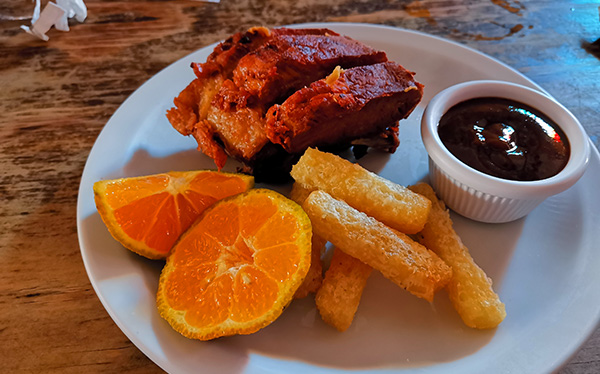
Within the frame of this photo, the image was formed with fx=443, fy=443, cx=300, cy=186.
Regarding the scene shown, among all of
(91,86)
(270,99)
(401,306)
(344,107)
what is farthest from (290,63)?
(91,86)

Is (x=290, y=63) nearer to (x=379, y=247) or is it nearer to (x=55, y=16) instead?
(x=379, y=247)

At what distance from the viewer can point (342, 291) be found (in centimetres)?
176

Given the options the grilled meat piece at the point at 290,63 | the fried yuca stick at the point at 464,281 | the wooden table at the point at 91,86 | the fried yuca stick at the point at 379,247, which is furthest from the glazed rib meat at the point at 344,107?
the wooden table at the point at 91,86

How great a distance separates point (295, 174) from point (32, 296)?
132 cm

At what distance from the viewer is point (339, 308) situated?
1.73 m

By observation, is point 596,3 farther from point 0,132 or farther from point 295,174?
point 0,132

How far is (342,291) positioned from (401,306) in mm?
334

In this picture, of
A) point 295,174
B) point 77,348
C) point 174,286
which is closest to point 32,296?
point 77,348

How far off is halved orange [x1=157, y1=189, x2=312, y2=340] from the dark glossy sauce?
890mm

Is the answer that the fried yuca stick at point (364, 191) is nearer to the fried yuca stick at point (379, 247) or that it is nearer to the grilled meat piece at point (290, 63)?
the fried yuca stick at point (379, 247)

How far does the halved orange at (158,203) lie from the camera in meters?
1.88

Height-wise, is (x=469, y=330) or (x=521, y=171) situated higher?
(x=521, y=171)

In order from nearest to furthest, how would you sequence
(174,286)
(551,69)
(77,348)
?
(174,286) < (77,348) < (551,69)

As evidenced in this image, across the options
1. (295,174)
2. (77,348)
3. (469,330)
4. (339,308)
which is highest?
(295,174)
